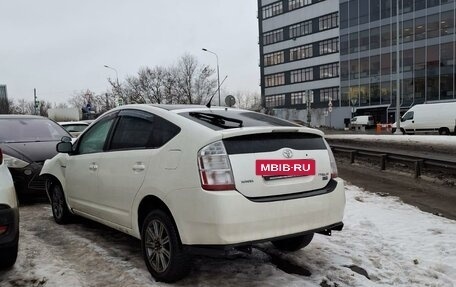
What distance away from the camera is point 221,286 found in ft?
12.6

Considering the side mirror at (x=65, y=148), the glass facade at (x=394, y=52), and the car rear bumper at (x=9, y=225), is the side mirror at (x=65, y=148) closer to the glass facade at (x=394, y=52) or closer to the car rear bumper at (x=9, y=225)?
the car rear bumper at (x=9, y=225)

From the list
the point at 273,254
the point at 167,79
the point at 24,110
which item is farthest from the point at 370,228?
the point at 24,110

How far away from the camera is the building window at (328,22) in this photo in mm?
68225

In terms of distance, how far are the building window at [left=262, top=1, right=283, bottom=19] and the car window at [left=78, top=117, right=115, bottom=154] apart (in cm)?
7576

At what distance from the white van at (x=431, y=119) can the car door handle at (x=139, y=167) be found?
2887 centimetres

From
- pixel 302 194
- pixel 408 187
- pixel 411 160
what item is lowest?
pixel 408 187

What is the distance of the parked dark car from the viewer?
7.38 metres

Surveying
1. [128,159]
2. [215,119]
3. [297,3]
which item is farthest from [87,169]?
[297,3]

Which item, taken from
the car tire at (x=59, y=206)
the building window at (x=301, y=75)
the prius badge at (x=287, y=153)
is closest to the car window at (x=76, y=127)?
the car tire at (x=59, y=206)

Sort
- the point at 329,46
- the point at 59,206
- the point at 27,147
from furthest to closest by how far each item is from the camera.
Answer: the point at 329,46 < the point at 27,147 < the point at 59,206

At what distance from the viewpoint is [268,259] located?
4.57 metres

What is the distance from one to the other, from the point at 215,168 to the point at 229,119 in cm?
75

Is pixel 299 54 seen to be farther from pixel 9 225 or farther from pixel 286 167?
pixel 9 225

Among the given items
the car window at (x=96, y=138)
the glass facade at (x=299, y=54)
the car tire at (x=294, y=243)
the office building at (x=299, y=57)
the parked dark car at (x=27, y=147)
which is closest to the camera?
the car tire at (x=294, y=243)
